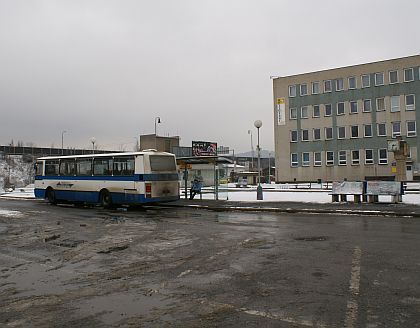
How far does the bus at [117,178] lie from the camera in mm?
21797

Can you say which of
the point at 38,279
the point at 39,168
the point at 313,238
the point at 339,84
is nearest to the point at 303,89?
the point at 339,84

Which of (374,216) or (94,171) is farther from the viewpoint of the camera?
(94,171)

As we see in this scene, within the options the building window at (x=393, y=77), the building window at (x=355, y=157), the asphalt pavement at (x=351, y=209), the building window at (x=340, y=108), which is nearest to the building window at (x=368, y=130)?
the building window at (x=355, y=157)

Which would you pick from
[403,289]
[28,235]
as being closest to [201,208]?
[28,235]

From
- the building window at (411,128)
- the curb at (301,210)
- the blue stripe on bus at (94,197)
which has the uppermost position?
the building window at (411,128)

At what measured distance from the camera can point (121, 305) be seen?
572 centimetres

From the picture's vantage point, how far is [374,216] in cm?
1709

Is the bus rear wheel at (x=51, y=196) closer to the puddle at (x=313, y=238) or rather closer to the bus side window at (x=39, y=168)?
the bus side window at (x=39, y=168)

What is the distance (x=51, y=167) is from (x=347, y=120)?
44.0 metres

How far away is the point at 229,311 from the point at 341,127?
58.4 meters

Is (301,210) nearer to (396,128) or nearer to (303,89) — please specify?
(396,128)

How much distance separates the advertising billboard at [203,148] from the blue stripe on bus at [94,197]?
67.5ft

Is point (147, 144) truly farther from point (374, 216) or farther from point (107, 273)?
point (107, 273)

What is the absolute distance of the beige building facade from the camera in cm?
5619
